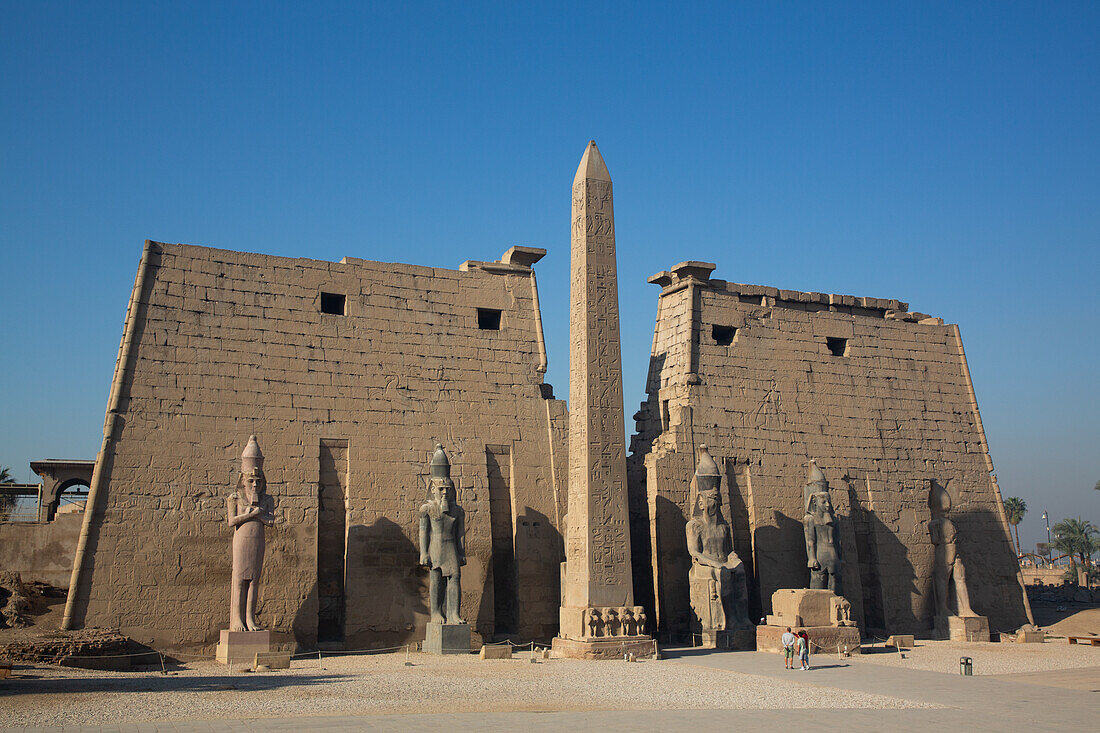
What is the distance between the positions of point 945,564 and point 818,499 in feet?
9.06

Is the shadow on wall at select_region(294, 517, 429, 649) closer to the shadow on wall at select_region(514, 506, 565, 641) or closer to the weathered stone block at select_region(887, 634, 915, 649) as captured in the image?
the shadow on wall at select_region(514, 506, 565, 641)

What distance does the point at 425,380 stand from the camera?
47.3 feet

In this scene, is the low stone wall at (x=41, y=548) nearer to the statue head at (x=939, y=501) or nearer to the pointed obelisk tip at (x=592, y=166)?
the pointed obelisk tip at (x=592, y=166)

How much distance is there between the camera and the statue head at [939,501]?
15.7m

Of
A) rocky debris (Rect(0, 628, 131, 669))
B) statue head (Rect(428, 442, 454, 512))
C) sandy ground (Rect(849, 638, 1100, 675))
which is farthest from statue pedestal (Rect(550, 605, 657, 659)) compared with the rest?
rocky debris (Rect(0, 628, 131, 669))

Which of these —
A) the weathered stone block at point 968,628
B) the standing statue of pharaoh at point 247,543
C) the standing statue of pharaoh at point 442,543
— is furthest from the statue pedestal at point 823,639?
the standing statue of pharaoh at point 247,543

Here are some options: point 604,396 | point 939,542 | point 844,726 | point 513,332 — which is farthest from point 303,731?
point 939,542

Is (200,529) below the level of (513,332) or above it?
below

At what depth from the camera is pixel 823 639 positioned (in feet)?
40.5

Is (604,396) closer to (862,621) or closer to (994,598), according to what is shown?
(862,621)

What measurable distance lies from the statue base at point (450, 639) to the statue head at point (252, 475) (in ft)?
8.95

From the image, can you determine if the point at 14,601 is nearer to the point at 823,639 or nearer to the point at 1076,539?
the point at 823,639

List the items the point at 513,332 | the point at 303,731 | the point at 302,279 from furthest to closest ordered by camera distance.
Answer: the point at 513,332 < the point at 302,279 < the point at 303,731

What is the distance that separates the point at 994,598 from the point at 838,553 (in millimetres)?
4386
